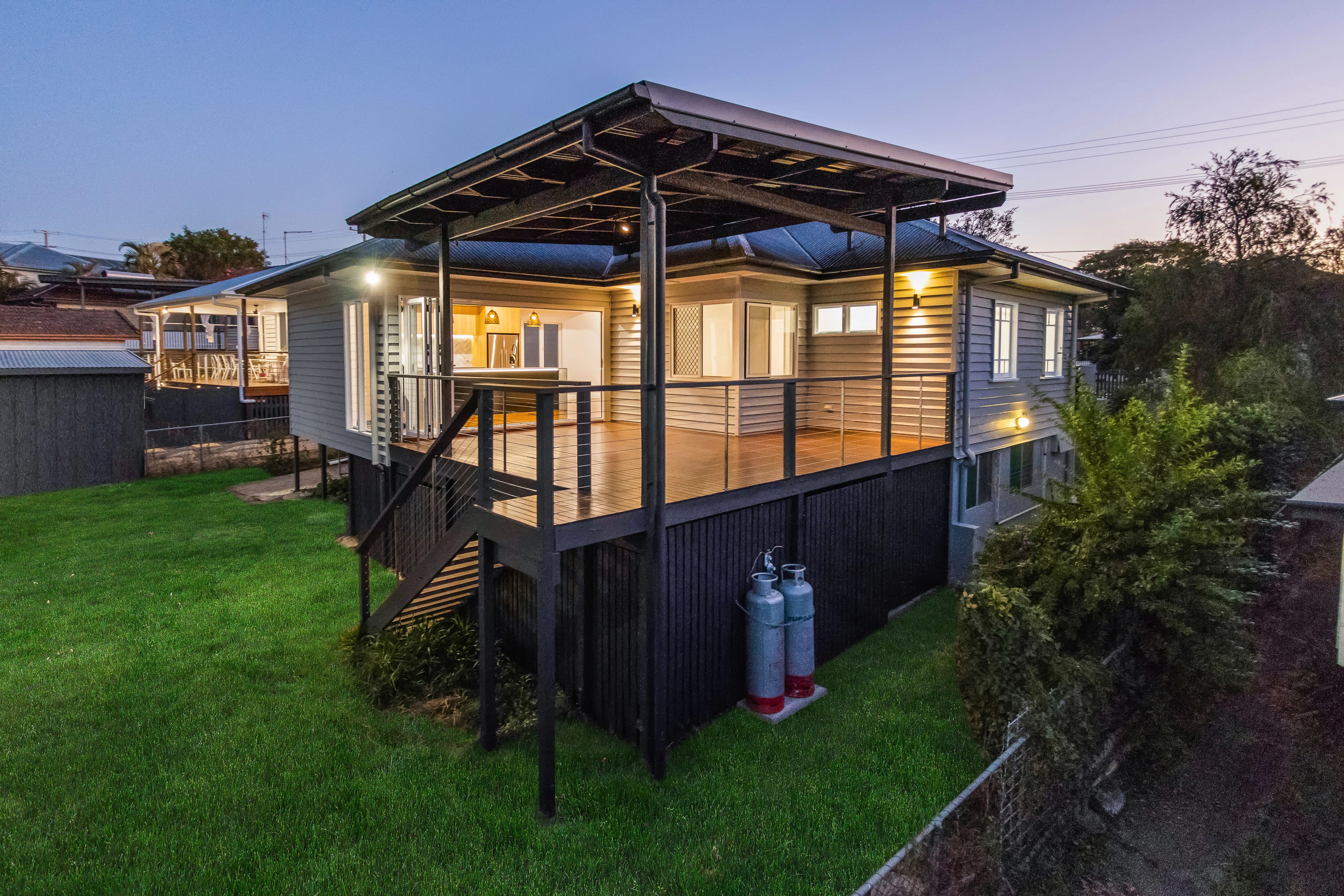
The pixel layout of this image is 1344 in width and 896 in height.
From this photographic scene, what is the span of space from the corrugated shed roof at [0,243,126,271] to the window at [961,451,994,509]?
55297mm

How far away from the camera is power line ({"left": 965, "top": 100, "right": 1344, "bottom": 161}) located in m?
22.2

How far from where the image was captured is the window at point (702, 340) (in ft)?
32.9

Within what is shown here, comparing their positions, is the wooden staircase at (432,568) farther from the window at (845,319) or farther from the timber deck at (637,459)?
the window at (845,319)

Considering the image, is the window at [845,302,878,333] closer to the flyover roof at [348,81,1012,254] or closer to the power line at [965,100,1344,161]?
the flyover roof at [348,81,1012,254]

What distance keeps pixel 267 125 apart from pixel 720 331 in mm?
137022

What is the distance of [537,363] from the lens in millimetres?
11195

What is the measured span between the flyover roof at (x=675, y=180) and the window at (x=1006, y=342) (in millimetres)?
2480

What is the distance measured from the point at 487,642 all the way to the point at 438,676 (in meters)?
1.65

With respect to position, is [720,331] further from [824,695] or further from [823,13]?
[823,13]

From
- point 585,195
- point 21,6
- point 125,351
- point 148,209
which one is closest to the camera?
point 585,195

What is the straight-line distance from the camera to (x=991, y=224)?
3553cm

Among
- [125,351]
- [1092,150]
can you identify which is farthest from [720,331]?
[1092,150]

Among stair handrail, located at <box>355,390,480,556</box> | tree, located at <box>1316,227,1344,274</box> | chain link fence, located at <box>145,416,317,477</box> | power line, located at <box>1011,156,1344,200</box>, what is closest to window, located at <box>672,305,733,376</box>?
stair handrail, located at <box>355,390,480,556</box>

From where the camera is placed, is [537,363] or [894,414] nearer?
[894,414]
